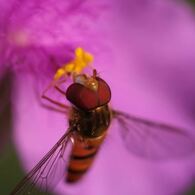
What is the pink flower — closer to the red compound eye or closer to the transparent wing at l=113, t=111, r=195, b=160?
the transparent wing at l=113, t=111, r=195, b=160

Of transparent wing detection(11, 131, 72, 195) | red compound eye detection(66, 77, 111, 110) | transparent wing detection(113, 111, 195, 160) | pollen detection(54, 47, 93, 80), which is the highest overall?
pollen detection(54, 47, 93, 80)

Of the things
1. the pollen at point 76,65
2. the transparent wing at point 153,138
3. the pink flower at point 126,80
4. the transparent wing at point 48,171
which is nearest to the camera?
the transparent wing at point 48,171

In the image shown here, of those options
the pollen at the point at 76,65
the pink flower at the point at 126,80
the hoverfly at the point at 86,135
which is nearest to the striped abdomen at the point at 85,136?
the hoverfly at the point at 86,135

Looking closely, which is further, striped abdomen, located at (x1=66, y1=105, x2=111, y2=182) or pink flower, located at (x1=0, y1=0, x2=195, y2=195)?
pink flower, located at (x1=0, y1=0, x2=195, y2=195)

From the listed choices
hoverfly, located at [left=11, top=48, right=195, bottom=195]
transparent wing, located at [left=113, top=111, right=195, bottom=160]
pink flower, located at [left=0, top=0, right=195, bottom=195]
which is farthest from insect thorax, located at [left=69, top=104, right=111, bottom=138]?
pink flower, located at [left=0, top=0, right=195, bottom=195]

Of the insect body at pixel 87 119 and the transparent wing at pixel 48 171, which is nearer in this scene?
the transparent wing at pixel 48 171

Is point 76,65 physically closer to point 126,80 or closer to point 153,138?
point 153,138

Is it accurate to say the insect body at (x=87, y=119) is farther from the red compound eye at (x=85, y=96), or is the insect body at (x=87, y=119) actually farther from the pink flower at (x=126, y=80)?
the pink flower at (x=126, y=80)
